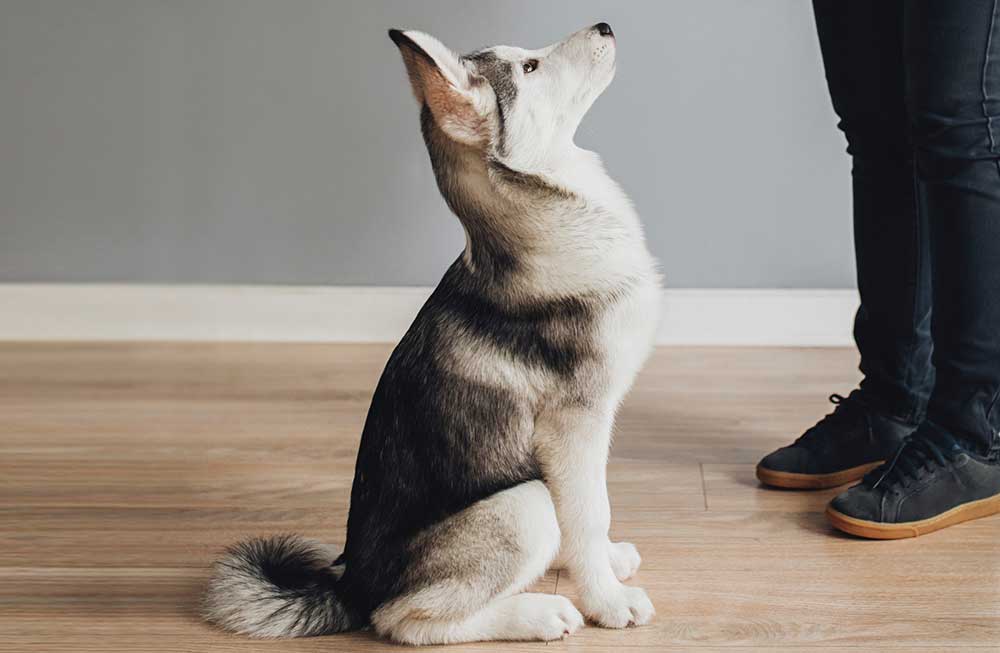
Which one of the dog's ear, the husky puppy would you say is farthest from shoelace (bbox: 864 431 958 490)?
the dog's ear

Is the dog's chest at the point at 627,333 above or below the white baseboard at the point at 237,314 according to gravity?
above

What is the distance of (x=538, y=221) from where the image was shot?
1.48m

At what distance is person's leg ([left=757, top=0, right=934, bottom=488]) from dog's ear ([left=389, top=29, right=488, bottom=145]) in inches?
31.8

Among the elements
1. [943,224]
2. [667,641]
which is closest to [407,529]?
[667,641]

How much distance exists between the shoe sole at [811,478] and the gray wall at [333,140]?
933 mm

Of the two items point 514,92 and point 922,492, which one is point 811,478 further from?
point 514,92

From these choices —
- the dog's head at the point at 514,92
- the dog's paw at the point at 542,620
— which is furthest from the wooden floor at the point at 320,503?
the dog's head at the point at 514,92

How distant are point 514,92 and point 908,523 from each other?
2.94 feet

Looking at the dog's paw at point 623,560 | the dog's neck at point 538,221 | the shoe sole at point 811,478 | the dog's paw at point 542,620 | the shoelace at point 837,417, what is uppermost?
the dog's neck at point 538,221

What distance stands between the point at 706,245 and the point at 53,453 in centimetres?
153

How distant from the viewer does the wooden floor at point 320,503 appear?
157 cm

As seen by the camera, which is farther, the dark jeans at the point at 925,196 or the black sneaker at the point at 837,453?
the black sneaker at the point at 837,453

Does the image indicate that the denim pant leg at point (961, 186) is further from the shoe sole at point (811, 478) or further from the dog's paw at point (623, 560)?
the dog's paw at point (623, 560)

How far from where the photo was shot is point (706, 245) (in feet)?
9.46
